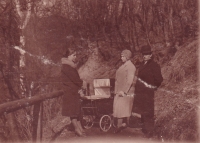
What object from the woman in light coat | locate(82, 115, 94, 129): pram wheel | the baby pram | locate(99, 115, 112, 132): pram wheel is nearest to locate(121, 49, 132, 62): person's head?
the woman in light coat

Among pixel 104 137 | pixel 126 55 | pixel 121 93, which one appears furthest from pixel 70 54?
pixel 104 137

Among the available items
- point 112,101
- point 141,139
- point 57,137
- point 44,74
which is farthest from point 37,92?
point 141,139

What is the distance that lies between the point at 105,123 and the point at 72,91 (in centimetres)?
76

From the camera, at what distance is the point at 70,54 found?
6.56 m

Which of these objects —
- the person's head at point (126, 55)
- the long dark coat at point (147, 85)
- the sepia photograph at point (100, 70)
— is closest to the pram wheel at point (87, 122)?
the sepia photograph at point (100, 70)

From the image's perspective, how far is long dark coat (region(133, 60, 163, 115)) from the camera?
6.32 m

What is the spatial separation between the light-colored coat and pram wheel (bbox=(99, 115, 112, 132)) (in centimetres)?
15

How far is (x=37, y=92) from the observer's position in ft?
21.7

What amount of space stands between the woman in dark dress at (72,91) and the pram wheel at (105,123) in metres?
0.34

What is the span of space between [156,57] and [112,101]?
102 cm

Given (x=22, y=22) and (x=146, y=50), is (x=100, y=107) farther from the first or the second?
(x=22, y=22)

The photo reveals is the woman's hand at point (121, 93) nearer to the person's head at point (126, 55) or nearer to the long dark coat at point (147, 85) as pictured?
the long dark coat at point (147, 85)

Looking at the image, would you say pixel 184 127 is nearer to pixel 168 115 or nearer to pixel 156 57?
pixel 168 115

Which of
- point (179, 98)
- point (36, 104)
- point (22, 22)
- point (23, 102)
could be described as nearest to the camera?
point (23, 102)
